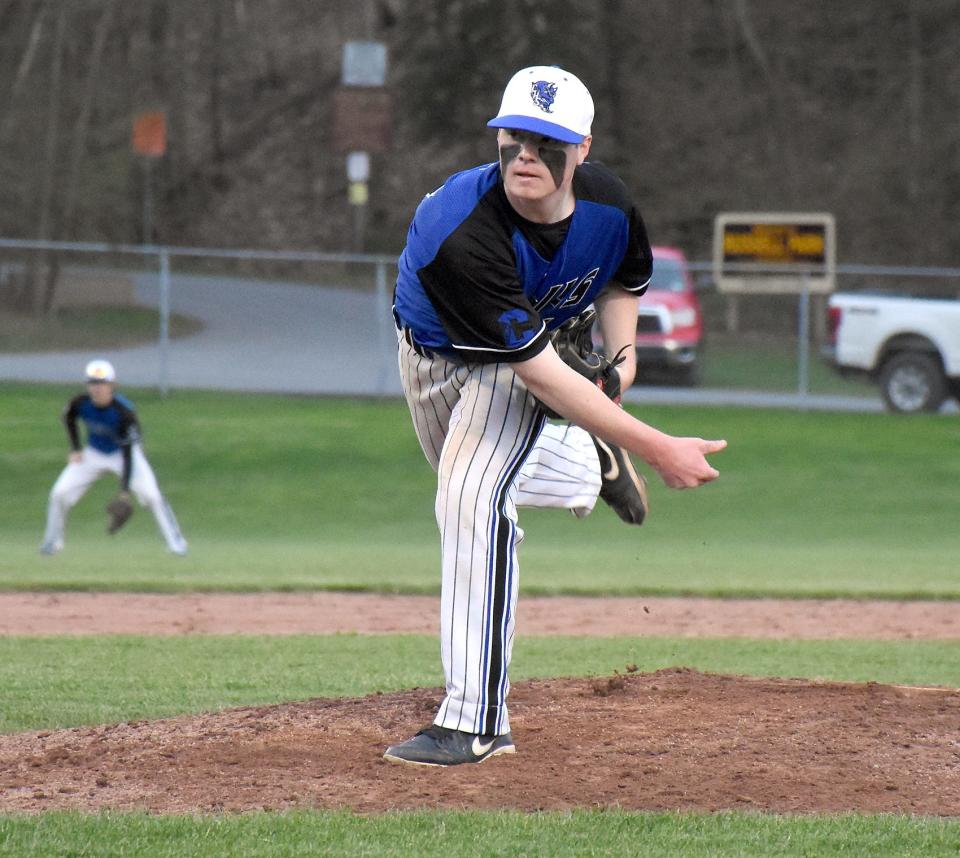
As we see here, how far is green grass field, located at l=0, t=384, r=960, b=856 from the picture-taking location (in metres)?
4.06

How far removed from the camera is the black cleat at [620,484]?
17.6 ft

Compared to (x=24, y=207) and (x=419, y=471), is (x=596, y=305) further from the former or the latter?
(x=24, y=207)

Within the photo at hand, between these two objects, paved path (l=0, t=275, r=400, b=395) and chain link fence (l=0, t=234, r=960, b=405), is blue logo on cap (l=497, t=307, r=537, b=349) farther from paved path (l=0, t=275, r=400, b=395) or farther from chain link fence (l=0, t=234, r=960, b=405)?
paved path (l=0, t=275, r=400, b=395)

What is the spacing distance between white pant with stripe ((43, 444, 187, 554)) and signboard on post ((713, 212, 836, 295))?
32.7 ft

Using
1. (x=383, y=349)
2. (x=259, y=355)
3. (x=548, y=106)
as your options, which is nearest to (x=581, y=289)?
(x=548, y=106)

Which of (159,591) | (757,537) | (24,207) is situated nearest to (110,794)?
(159,591)

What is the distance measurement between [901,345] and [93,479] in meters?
11.2

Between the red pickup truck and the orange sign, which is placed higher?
the orange sign

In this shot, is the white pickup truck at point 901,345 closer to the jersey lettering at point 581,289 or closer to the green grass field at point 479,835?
the jersey lettering at point 581,289

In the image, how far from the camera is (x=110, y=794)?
447cm

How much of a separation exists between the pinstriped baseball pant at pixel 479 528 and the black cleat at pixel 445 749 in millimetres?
29

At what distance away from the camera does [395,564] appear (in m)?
12.9

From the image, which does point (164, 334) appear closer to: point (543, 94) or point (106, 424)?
point (106, 424)

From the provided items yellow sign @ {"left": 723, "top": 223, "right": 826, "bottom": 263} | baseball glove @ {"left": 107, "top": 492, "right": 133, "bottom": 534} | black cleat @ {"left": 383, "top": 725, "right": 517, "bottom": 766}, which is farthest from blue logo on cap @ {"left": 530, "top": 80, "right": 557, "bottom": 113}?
yellow sign @ {"left": 723, "top": 223, "right": 826, "bottom": 263}
